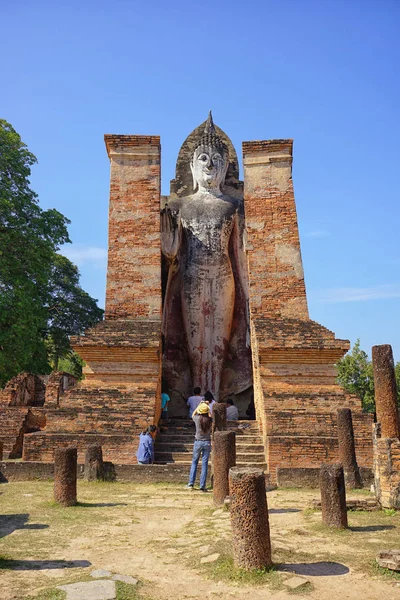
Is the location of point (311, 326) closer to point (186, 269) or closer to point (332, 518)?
point (186, 269)

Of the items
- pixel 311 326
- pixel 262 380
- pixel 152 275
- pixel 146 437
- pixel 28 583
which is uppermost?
pixel 152 275

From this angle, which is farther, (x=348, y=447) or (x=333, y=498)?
(x=348, y=447)

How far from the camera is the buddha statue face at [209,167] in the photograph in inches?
614

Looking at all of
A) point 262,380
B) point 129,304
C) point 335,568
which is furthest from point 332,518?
point 129,304

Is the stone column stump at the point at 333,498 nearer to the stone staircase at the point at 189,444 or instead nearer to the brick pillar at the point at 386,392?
the brick pillar at the point at 386,392

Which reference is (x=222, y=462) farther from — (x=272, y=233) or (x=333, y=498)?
(x=272, y=233)

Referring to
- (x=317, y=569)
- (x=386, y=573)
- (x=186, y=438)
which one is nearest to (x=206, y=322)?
(x=186, y=438)

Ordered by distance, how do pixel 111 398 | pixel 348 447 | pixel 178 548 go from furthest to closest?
pixel 111 398
pixel 348 447
pixel 178 548

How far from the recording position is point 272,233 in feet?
44.4

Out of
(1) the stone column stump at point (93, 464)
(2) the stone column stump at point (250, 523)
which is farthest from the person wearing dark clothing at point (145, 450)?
(2) the stone column stump at point (250, 523)

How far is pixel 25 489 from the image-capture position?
8930 mm

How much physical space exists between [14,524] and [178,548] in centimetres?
213

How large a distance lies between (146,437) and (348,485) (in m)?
3.45

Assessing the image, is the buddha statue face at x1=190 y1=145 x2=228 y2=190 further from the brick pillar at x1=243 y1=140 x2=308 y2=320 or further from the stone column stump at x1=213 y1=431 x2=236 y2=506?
the stone column stump at x1=213 y1=431 x2=236 y2=506
